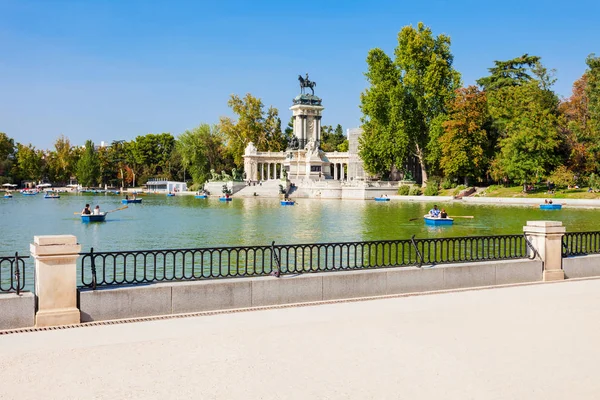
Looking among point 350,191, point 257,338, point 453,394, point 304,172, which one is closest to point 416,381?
point 453,394

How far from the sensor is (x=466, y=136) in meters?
78.7

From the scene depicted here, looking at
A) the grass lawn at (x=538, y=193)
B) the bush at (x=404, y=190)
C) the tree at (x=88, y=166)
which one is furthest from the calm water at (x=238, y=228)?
the tree at (x=88, y=166)

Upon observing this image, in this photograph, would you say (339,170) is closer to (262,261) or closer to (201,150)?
(201,150)

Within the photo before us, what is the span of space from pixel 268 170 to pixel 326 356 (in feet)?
347

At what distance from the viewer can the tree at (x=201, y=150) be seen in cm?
12400

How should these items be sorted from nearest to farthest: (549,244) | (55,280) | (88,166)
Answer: (55,280) < (549,244) < (88,166)

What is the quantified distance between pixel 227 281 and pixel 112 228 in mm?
32304

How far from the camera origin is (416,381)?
7.67m

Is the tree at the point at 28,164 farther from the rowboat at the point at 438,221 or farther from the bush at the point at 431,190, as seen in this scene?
the rowboat at the point at 438,221

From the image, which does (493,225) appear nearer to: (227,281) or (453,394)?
(227,281)

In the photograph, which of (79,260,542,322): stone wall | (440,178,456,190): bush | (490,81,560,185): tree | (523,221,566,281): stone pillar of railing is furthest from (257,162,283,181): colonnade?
(79,260,542,322): stone wall

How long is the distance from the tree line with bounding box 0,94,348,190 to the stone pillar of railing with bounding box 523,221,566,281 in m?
105

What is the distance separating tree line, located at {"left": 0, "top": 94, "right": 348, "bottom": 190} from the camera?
121062 millimetres

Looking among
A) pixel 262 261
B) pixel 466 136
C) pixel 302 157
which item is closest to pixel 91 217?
pixel 262 261
